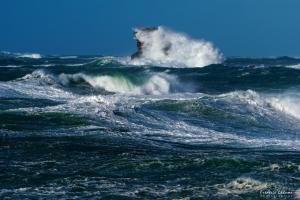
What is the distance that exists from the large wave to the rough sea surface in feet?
125

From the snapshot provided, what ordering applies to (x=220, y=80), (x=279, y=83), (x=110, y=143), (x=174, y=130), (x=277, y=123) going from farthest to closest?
(x=220, y=80)
(x=279, y=83)
(x=277, y=123)
(x=174, y=130)
(x=110, y=143)

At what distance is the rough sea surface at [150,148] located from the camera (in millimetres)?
10297

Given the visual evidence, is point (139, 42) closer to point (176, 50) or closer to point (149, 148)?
point (176, 50)

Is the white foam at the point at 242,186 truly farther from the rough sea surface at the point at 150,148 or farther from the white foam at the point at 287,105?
the white foam at the point at 287,105

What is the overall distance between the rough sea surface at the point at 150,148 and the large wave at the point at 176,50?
3816cm

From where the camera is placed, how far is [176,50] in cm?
6812

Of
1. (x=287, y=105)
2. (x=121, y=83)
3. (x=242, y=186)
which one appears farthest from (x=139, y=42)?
(x=242, y=186)

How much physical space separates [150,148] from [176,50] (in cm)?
5459

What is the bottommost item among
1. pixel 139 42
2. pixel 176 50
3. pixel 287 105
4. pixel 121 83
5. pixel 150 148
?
pixel 150 148

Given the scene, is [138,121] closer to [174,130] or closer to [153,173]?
[174,130]

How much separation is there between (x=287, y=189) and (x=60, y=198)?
3.22 m

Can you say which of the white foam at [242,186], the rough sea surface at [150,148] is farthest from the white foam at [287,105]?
the white foam at [242,186]

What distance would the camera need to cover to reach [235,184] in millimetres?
10609

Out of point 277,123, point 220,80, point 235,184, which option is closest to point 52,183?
point 235,184
